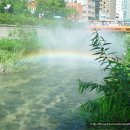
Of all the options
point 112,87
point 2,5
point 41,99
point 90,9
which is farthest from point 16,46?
point 90,9

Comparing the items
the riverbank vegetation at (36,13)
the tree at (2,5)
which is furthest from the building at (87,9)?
the tree at (2,5)

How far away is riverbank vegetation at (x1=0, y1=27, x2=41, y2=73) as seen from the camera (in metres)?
35.8

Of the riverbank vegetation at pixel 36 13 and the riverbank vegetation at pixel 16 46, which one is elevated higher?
the riverbank vegetation at pixel 36 13

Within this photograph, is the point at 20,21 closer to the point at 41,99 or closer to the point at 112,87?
the point at 41,99

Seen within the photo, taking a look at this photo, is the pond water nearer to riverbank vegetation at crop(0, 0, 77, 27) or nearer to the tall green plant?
the tall green plant

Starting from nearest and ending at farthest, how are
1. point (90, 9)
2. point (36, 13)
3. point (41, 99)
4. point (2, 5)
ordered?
1. point (41, 99)
2. point (2, 5)
3. point (36, 13)
4. point (90, 9)

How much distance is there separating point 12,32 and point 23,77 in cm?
1668

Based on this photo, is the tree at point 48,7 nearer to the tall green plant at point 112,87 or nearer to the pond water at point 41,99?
the pond water at point 41,99

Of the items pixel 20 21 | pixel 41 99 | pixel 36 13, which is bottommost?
pixel 41 99

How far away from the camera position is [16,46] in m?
42.3

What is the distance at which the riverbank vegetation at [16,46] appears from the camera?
35.8m

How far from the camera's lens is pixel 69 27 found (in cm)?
8519

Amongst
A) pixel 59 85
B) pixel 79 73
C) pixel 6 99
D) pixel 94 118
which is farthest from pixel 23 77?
pixel 94 118

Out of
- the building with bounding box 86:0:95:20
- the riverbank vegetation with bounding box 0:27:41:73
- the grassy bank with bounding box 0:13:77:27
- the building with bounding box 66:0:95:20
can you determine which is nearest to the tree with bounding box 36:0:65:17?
the grassy bank with bounding box 0:13:77:27
